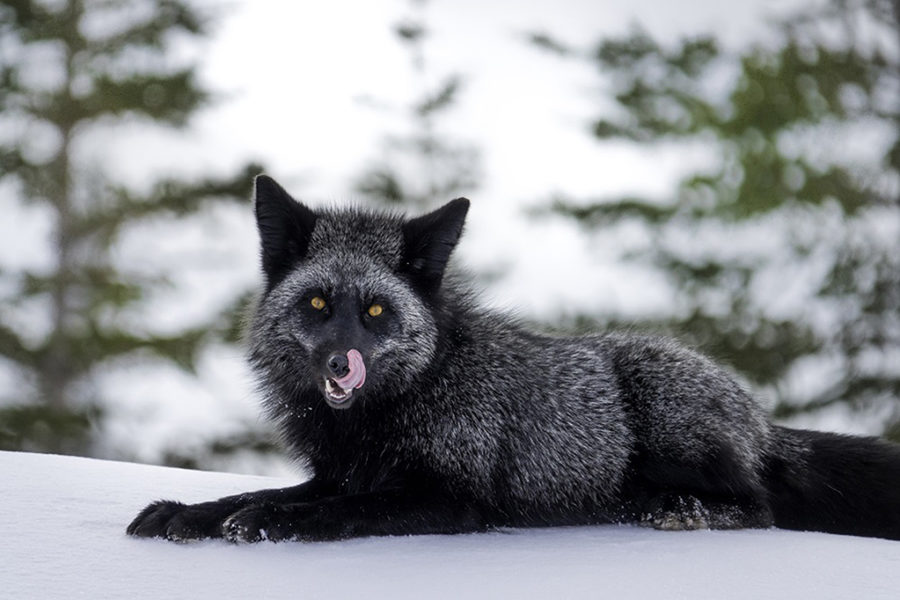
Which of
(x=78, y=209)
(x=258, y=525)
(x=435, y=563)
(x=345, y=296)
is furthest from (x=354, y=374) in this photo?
(x=78, y=209)

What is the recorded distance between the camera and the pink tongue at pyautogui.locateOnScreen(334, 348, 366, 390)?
4.55m

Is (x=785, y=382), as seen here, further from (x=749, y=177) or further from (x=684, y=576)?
(x=684, y=576)

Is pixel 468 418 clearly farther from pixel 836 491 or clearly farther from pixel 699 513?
pixel 836 491

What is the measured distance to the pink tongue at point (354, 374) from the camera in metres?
4.55

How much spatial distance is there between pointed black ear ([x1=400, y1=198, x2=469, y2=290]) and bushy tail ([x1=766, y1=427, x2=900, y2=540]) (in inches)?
88.6

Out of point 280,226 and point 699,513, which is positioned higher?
point 280,226

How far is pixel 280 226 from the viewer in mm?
5113

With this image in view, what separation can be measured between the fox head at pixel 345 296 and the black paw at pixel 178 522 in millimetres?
776

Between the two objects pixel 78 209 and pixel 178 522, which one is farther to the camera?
pixel 78 209

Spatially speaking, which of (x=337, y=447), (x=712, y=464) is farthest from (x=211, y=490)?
(x=712, y=464)

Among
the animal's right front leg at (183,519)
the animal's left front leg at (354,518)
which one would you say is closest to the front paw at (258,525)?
the animal's left front leg at (354,518)

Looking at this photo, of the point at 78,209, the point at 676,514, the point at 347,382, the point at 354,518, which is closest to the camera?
the point at 354,518

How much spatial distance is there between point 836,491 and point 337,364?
3.01 meters

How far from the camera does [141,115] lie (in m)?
15.0
